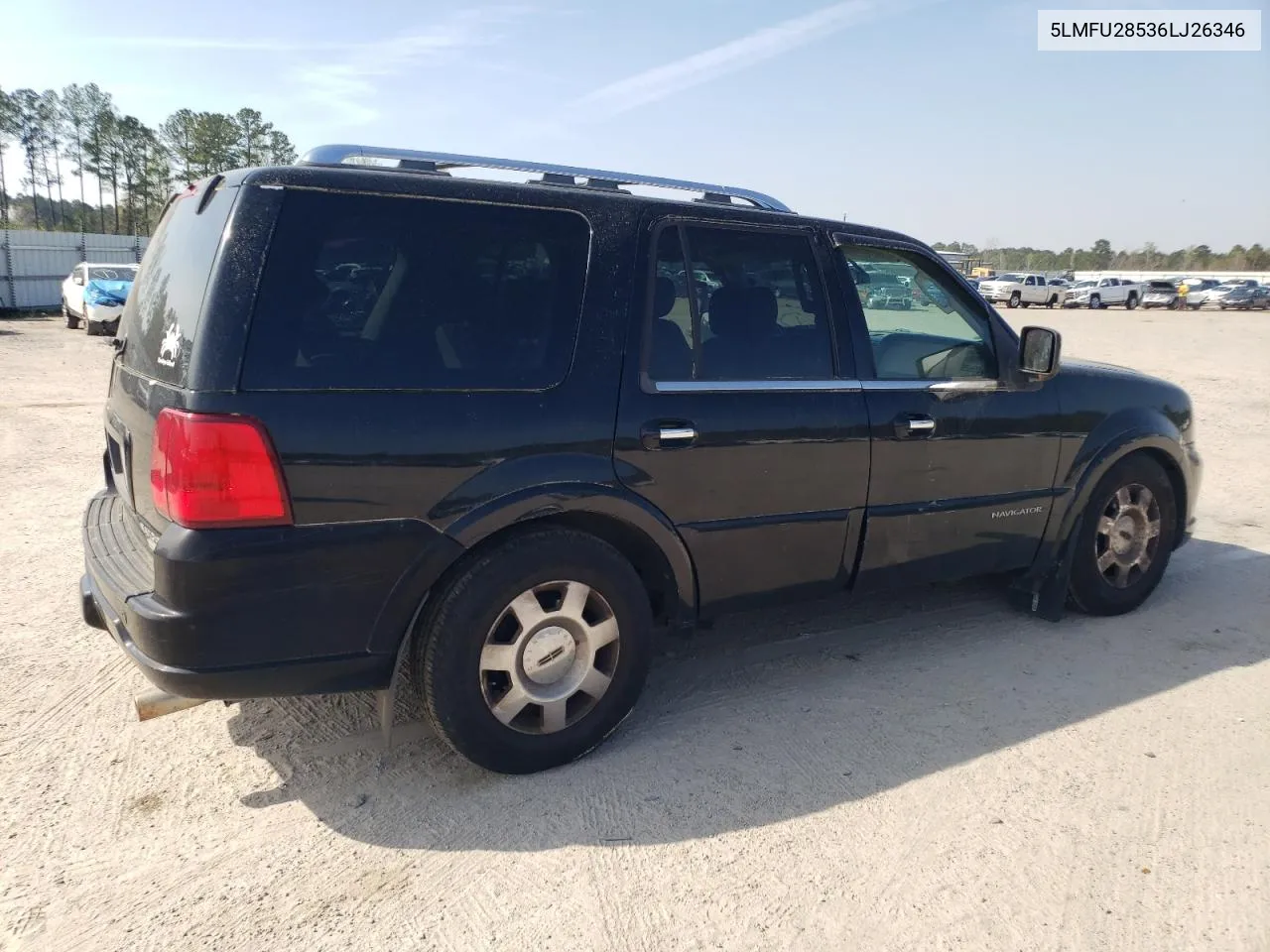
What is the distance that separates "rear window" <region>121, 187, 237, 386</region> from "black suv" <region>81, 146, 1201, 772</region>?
0.06 feet

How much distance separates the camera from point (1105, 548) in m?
4.85

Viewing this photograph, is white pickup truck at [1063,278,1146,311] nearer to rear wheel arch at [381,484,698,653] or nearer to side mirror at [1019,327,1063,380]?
side mirror at [1019,327,1063,380]

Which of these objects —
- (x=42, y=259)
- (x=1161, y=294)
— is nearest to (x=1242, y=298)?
(x=1161, y=294)

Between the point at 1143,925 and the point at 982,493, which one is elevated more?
the point at 982,493

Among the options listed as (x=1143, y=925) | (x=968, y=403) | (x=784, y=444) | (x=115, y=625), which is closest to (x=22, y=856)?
(x=115, y=625)

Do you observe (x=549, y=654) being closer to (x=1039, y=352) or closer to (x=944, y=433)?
(x=944, y=433)

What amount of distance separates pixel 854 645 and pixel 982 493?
919mm

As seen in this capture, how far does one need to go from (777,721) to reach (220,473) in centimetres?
224

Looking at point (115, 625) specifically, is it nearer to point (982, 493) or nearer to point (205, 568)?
point (205, 568)

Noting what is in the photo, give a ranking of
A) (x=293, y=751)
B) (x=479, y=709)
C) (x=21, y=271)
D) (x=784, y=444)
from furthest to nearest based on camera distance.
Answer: (x=21, y=271)
(x=784, y=444)
(x=293, y=751)
(x=479, y=709)

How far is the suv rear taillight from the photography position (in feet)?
8.53

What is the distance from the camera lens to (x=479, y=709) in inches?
122

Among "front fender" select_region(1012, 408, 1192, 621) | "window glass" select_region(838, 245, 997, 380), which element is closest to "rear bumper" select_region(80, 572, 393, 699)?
"window glass" select_region(838, 245, 997, 380)

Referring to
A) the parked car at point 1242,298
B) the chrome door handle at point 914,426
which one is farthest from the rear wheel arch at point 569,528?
the parked car at point 1242,298
